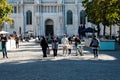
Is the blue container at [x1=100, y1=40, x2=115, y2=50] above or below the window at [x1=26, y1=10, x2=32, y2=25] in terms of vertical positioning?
below

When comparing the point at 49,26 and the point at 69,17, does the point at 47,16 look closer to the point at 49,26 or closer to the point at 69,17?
the point at 49,26

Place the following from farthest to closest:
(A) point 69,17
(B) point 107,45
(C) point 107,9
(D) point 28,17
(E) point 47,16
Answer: (A) point 69,17
(E) point 47,16
(D) point 28,17
(C) point 107,9
(B) point 107,45

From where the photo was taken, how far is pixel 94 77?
55.3 ft

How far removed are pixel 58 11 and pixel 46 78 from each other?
312 feet

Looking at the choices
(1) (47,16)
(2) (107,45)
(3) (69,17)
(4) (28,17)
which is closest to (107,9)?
(2) (107,45)

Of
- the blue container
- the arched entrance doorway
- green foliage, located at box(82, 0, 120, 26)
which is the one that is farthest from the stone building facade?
the blue container

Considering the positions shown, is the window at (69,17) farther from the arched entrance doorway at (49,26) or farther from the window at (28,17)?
the window at (28,17)

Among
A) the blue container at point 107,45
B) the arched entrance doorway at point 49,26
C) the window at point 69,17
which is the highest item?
the window at point 69,17

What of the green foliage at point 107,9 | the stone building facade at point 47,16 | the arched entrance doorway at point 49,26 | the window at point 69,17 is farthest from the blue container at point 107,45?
the arched entrance doorway at point 49,26

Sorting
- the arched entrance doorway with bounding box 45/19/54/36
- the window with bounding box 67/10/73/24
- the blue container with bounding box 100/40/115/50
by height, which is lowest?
the blue container with bounding box 100/40/115/50

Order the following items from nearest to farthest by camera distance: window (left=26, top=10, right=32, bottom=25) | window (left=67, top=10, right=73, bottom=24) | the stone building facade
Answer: the stone building facade < window (left=26, top=10, right=32, bottom=25) < window (left=67, top=10, right=73, bottom=24)

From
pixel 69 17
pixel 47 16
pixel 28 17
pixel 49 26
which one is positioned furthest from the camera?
pixel 49 26

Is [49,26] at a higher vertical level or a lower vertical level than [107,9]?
lower

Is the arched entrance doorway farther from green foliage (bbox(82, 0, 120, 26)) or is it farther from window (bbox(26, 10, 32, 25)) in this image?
green foliage (bbox(82, 0, 120, 26))
